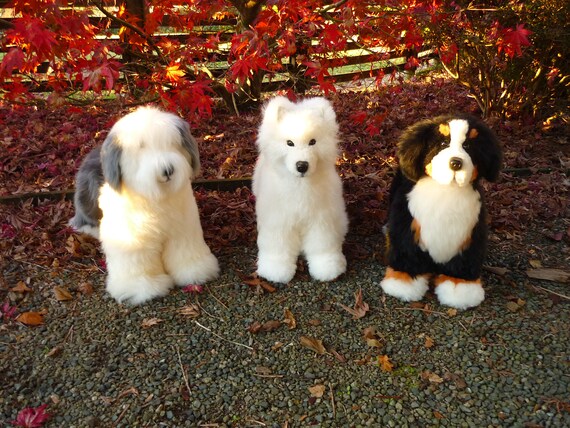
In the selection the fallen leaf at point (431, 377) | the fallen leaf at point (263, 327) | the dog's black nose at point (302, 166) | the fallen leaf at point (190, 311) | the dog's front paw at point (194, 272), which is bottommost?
the fallen leaf at point (431, 377)

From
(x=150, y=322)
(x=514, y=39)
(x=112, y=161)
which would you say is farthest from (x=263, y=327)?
(x=514, y=39)

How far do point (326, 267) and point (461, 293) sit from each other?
2.81 ft

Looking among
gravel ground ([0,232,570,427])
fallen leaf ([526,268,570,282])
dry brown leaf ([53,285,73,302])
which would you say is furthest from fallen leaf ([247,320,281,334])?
fallen leaf ([526,268,570,282])

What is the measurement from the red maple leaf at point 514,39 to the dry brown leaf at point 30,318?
12.9ft

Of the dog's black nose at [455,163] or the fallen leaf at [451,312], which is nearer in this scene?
the dog's black nose at [455,163]

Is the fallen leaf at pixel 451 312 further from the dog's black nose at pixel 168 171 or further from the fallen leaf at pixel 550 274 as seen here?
the dog's black nose at pixel 168 171

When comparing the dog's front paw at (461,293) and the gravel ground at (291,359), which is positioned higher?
the dog's front paw at (461,293)

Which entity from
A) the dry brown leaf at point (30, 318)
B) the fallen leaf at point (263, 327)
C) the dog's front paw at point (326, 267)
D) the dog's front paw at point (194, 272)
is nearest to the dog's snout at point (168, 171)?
the dog's front paw at point (194, 272)

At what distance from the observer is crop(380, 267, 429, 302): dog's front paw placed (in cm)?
294

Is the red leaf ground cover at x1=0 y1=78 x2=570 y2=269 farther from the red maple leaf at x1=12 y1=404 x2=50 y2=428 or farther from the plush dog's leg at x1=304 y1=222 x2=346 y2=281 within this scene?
the red maple leaf at x1=12 y1=404 x2=50 y2=428

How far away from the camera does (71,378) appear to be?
2.52 m

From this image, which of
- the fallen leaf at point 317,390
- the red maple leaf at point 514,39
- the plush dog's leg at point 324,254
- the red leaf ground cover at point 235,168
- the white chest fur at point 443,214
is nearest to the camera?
the fallen leaf at point 317,390

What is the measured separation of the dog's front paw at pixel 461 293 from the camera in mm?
2838

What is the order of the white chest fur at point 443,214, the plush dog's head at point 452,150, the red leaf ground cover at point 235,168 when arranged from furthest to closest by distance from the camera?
the red leaf ground cover at point 235,168 < the white chest fur at point 443,214 < the plush dog's head at point 452,150
